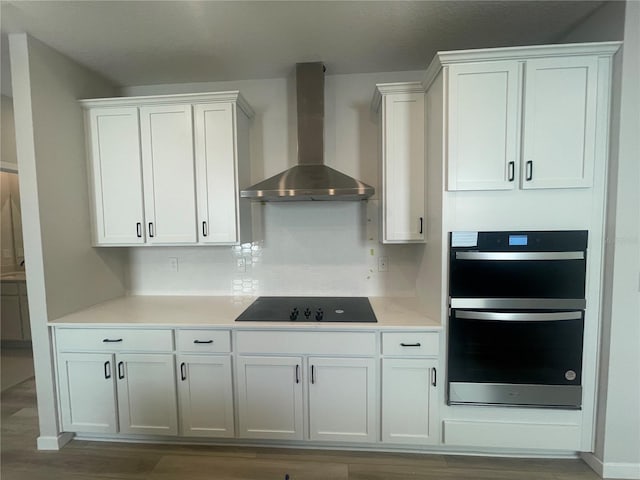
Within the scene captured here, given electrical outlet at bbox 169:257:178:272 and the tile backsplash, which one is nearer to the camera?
the tile backsplash

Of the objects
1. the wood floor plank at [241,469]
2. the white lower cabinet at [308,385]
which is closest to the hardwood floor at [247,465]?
the wood floor plank at [241,469]

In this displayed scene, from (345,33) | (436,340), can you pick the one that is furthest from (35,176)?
(436,340)

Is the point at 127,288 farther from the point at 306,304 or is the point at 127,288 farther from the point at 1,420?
the point at 306,304

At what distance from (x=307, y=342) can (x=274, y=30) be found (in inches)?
80.8

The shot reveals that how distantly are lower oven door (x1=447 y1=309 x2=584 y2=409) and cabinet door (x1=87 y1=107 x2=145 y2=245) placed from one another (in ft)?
8.09

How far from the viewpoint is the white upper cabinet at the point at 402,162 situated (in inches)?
76.8

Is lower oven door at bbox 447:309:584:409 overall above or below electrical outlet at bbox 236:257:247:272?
below

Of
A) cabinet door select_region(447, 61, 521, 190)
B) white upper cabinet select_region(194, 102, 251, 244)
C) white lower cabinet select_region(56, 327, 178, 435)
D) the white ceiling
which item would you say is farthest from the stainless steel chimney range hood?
white lower cabinet select_region(56, 327, 178, 435)

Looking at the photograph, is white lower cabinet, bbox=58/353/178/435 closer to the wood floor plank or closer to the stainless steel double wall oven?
the wood floor plank

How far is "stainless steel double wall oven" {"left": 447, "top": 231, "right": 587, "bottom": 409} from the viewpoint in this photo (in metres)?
1.65

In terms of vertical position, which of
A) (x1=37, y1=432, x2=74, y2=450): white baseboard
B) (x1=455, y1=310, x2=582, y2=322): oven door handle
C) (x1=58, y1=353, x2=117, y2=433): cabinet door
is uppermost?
(x1=455, y1=310, x2=582, y2=322): oven door handle

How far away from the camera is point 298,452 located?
189 cm

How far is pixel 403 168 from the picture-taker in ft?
6.53

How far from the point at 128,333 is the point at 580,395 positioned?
2.93 m
